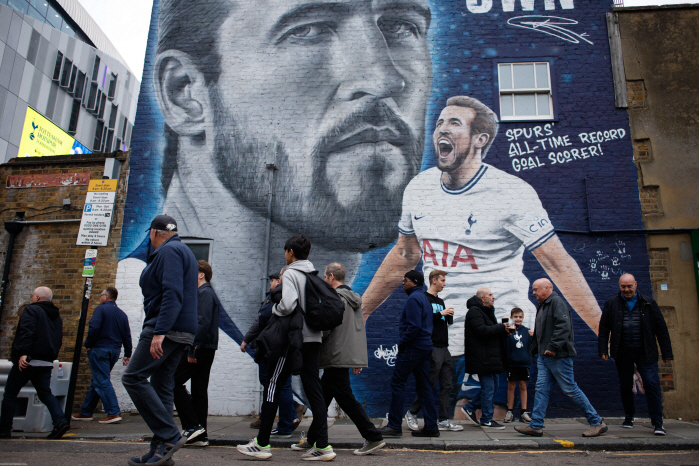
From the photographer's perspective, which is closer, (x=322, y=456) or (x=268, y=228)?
(x=322, y=456)

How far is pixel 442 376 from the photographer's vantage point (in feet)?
21.2

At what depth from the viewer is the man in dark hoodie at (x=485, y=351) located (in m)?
6.32

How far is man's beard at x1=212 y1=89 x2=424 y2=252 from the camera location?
328 inches

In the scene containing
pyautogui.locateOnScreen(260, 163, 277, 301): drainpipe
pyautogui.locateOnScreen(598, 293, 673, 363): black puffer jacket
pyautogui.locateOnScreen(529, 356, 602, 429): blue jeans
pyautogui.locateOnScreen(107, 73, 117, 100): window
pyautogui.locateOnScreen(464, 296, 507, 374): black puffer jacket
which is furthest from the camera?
pyautogui.locateOnScreen(107, 73, 117, 100): window

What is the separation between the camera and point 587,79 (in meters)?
8.70

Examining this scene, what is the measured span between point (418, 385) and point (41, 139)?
91.5 feet

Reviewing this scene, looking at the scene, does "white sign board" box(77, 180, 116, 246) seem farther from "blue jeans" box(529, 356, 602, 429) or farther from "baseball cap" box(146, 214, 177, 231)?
"blue jeans" box(529, 356, 602, 429)

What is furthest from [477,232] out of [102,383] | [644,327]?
[102,383]

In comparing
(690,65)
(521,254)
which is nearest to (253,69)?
(521,254)

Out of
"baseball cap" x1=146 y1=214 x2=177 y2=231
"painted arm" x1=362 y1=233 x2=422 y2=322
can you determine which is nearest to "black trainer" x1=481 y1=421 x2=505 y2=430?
"painted arm" x1=362 y1=233 x2=422 y2=322

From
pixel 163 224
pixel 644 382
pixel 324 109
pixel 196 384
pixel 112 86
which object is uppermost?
pixel 112 86

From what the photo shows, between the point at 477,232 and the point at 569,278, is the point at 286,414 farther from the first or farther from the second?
the point at 569,278
